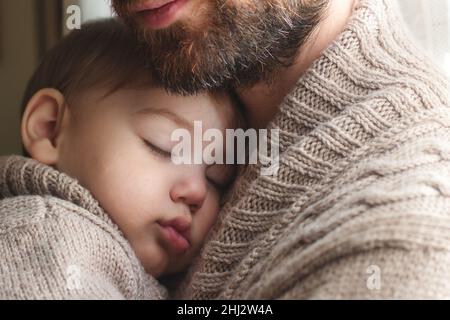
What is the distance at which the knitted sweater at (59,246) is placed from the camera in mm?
721

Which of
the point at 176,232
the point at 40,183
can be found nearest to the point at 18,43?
the point at 40,183

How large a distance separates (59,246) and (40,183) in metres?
0.18

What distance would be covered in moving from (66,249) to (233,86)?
0.40 meters

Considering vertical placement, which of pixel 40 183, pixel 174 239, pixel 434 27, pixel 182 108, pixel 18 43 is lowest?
pixel 174 239

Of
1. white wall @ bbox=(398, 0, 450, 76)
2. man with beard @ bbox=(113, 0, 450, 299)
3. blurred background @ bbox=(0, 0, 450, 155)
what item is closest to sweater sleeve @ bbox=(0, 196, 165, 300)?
man with beard @ bbox=(113, 0, 450, 299)

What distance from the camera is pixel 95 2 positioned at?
1586 mm

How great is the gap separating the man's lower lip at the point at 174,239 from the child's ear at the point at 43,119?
10.3 inches

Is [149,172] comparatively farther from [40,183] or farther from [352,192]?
[352,192]

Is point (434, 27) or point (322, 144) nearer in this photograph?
point (322, 144)

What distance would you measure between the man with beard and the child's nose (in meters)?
0.07

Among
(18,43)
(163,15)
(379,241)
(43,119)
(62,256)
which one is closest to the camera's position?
(379,241)

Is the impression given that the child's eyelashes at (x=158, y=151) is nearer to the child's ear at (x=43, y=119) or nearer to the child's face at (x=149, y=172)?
the child's face at (x=149, y=172)

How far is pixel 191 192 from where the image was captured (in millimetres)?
917
